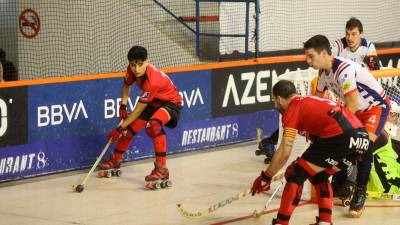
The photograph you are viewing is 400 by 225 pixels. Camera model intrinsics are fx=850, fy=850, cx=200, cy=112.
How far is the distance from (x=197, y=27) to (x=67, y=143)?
4.14 meters

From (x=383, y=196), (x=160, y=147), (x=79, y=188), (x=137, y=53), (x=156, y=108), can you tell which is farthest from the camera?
(x=156, y=108)

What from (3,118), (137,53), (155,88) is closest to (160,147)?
(155,88)

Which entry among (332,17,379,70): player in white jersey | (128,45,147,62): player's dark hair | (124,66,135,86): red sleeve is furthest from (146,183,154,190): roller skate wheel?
(332,17,379,70): player in white jersey

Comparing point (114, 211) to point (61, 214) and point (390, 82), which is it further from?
point (390, 82)

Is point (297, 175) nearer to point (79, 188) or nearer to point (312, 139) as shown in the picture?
point (312, 139)

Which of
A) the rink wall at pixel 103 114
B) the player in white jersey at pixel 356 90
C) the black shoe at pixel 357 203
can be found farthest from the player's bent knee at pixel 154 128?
the black shoe at pixel 357 203

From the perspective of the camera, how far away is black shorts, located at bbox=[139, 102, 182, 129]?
9375 mm

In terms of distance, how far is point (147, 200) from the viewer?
8.64 meters

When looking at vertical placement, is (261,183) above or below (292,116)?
below

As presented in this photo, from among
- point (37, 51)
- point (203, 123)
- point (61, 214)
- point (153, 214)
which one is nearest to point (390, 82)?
point (203, 123)

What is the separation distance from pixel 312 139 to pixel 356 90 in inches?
33.7

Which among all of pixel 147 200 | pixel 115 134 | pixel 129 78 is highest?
pixel 129 78

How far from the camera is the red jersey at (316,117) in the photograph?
6.77m

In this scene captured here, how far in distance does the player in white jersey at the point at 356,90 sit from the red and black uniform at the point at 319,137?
592mm
